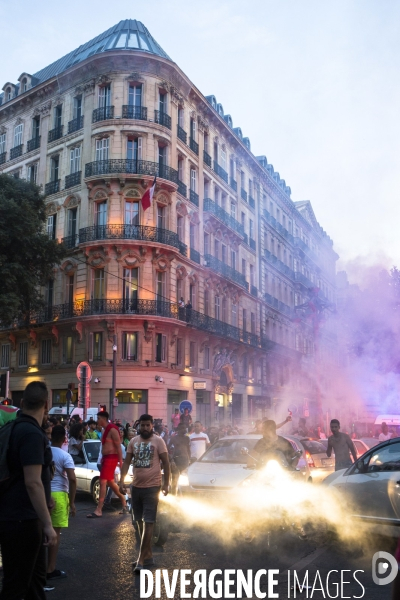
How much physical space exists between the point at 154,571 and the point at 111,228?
81.3 feet

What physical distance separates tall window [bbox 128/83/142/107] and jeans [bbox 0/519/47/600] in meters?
30.2

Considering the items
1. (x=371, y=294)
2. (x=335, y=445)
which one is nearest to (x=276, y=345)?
(x=371, y=294)

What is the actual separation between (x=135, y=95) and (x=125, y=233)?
7.68m

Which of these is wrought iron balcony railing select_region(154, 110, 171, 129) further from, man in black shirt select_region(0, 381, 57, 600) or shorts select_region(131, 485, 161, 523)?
man in black shirt select_region(0, 381, 57, 600)

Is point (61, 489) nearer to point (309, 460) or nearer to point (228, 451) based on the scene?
point (228, 451)

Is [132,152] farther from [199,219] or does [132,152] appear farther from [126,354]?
[126,354]

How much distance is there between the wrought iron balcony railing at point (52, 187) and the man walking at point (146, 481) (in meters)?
28.3

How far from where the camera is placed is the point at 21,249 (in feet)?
82.7

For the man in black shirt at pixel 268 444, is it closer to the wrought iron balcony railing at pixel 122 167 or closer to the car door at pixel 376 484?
the car door at pixel 376 484

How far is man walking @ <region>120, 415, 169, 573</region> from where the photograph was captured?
21.4 feet

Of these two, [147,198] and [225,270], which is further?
[225,270]

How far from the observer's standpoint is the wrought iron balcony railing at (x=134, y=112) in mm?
31120

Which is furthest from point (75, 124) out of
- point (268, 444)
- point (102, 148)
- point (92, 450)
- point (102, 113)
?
point (268, 444)

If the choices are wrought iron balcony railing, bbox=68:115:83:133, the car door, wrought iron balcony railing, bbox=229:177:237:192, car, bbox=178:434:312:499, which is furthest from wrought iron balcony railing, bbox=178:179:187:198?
the car door
